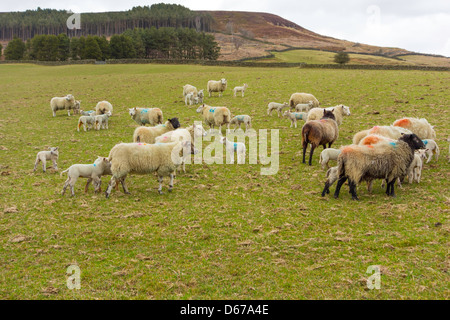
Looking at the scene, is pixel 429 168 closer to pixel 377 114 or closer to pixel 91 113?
pixel 377 114

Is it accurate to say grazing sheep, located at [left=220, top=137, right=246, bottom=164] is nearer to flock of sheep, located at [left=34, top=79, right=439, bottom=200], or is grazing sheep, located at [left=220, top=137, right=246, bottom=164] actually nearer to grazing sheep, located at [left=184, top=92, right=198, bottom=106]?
flock of sheep, located at [left=34, top=79, right=439, bottom=200]

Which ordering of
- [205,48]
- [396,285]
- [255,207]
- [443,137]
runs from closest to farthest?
[396,285]
[255,207]
[443,137]
[205,48]

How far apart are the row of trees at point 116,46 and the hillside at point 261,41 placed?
15215mm

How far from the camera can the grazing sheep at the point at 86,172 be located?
10.8m

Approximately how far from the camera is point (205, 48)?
85562mm

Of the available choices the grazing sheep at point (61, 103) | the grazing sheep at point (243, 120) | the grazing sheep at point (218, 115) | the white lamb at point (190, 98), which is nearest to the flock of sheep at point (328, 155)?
the grazing sheep at point (218, 115)

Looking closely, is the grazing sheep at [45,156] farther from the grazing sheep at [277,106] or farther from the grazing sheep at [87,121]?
the grazing sheep at [277,106]

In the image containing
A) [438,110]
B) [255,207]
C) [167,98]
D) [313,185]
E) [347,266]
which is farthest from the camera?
[167,98]

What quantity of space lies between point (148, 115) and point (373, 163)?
13198 mm

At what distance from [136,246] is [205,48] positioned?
3273 inches

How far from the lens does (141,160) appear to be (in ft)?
35.7

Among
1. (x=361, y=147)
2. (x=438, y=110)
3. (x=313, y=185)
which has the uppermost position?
(x=438, y=110)

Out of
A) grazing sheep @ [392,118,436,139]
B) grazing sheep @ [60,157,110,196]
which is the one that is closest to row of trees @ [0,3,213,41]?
grazing sheep @ [392,118,436,139]

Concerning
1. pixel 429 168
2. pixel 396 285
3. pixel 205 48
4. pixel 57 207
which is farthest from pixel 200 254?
pixel 205 48
